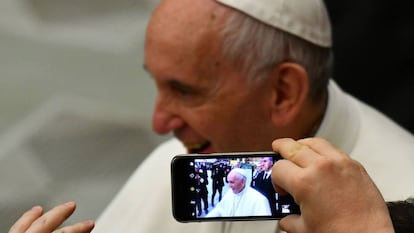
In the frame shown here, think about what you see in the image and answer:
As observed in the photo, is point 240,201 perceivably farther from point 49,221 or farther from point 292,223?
point 49,221

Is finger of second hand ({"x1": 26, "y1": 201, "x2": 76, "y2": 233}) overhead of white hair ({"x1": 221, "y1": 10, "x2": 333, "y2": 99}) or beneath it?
beneath

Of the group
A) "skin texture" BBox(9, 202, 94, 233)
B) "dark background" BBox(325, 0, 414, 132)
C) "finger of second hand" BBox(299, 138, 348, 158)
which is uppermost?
"finger of second hand" BBox(299, 138, 348, 158)

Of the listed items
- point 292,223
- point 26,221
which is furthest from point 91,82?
point 292,223

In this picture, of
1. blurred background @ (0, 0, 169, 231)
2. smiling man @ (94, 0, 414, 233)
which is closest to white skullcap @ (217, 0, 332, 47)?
smiling man @ (94, 0, 414, 233)

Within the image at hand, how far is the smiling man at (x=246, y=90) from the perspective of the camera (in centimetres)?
133

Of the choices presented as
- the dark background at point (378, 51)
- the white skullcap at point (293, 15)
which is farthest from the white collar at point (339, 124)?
the dark background at point (378, 51)

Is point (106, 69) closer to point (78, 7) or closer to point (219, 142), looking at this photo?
point (78, 7)

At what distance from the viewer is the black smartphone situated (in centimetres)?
100

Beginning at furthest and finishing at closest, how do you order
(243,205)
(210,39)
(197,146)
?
(197,146), (210,39), (243,205)

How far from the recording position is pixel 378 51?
2074 mm

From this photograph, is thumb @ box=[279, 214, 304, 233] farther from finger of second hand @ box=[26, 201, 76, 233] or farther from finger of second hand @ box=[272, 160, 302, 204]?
finger of second hand @ box=[26, 201, 76, 233]

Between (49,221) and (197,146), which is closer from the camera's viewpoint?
(49,221)

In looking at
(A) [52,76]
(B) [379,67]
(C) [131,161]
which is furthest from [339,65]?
(A) [52,76]

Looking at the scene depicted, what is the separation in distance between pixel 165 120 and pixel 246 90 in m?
0.16
